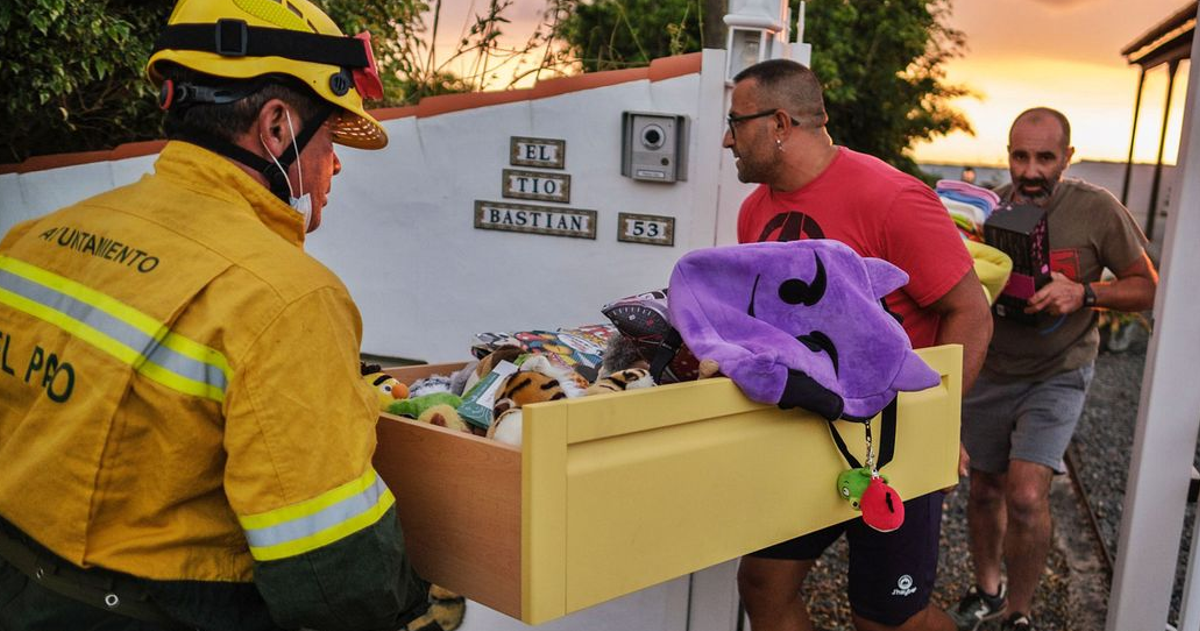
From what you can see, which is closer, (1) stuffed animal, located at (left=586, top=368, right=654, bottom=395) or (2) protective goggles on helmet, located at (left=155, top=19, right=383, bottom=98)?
(2) protective goggles on helmet, located at (left=155, top=19, right=383, bottom=98)

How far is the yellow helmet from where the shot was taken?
5.69 feet

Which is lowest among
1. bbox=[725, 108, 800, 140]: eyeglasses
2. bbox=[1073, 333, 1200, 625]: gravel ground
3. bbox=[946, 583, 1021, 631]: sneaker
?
bbox=[1073, 333, 1200, 625]: gravel ground

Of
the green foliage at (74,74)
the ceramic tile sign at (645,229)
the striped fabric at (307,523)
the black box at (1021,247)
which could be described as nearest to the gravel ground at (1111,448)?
the black box at (1021,247)

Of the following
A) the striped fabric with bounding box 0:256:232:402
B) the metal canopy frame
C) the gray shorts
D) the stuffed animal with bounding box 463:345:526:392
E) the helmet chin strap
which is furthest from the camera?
the metal canopy frame

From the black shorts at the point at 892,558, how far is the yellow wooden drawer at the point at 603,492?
750mm

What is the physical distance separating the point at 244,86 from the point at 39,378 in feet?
1.85

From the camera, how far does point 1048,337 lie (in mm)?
4211

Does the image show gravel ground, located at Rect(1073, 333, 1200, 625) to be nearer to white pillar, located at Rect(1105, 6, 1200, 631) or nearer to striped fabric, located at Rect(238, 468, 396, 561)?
white pillar, located at Rect(1105, 6, 1200, 631)

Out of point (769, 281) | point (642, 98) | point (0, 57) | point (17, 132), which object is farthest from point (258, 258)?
point (17, 132)

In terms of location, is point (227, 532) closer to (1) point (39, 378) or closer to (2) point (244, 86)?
(1) point (39, 378)

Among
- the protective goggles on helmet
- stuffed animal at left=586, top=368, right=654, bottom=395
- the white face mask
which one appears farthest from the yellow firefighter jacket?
stuffed animal at left=586, top=368, right=654, bottom=395

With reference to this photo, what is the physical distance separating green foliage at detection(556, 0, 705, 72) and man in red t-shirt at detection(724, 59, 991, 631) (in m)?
3.01

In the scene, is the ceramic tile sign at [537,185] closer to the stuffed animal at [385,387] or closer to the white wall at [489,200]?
the white wall at [489,200]

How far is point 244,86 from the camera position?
176 centimetres
